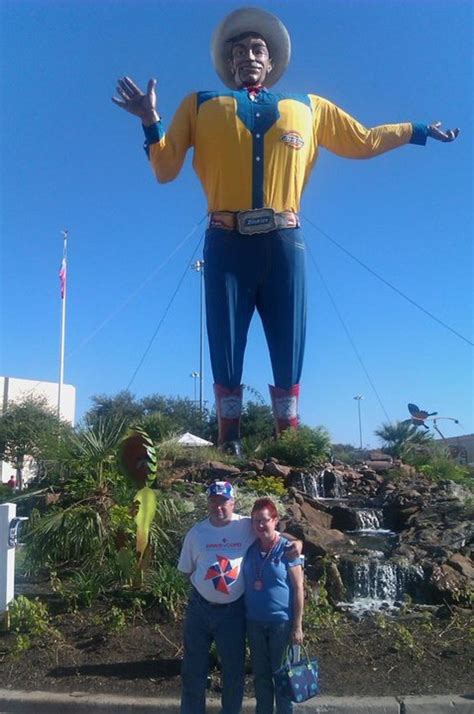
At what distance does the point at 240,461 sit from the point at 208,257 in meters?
2.99

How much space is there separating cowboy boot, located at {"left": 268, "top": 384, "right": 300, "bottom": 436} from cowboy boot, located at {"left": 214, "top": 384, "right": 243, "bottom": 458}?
519mm

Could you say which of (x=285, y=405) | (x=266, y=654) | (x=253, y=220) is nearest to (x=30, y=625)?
(x=266, y=654)

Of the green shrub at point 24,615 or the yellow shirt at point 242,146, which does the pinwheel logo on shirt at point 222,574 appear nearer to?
the green shrub at point 24,615

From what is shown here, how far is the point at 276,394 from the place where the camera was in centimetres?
1038

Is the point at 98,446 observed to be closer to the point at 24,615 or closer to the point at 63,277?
the point at 24,615

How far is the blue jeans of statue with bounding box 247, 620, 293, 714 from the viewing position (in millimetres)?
3734

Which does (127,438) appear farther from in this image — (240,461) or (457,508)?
(457,508)

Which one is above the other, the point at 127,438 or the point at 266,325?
the point at 266,325

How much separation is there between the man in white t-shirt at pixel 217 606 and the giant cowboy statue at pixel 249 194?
6.27 m

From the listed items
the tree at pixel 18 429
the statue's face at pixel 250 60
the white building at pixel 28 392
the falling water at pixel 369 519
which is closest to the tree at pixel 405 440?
the falling water at pixel 369 519

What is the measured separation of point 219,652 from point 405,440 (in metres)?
12.2

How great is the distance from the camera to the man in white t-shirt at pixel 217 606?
3826mm

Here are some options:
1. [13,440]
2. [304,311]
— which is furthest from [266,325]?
[13,440]

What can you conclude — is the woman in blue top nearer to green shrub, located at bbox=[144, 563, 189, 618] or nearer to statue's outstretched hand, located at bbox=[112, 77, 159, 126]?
green shrub, located at bbox=[144, 563, 189, 618]
